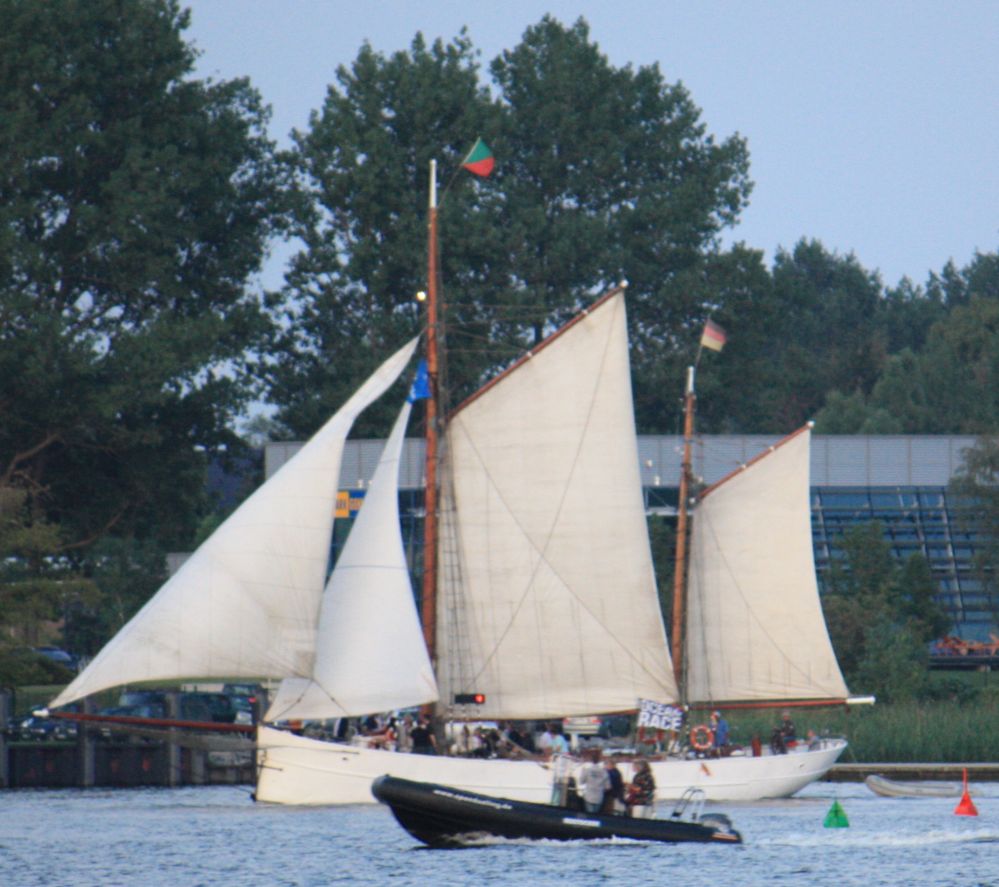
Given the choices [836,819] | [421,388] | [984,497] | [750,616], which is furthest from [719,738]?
[984,497]

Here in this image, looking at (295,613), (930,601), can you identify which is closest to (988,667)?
(930,601)

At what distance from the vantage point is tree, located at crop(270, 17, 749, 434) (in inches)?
3782

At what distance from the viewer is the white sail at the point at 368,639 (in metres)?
47.9

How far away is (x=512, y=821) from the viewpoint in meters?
40.6

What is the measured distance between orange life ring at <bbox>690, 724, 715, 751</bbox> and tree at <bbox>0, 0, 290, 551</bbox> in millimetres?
29226

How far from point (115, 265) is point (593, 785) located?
47.7 meters

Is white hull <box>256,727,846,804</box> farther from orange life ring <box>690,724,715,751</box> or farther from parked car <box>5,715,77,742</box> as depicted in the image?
parked car <box>5,715,77,742</box>

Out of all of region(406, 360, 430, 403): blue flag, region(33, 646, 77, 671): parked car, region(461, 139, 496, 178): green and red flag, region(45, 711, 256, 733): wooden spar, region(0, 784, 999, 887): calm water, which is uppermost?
region(461, 139, 496, 178): green and red flag

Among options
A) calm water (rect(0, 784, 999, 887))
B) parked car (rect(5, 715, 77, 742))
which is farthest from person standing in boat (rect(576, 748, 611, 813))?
parked car (rect(5, 715, 77, 742))

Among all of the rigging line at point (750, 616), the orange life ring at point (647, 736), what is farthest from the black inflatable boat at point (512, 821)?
the rigging line at point (750, 616)

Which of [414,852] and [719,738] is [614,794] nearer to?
[414,852]

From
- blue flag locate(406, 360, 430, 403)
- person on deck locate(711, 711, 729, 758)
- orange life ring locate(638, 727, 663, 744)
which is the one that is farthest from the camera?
person on deck locate(711, 711, 729, 758)

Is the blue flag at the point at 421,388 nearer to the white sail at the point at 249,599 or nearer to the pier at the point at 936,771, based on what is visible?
the white sail at the point at 249,599

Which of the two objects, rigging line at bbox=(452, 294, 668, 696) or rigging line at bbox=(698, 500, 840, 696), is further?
rigging line at bbox=(698, 500, 840, 696)
